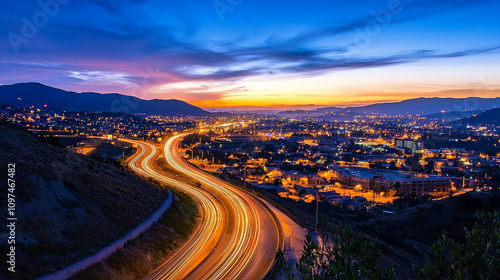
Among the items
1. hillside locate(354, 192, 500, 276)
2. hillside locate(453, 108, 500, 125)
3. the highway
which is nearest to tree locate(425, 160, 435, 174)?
hillside locate(354, 192, 500, 276)

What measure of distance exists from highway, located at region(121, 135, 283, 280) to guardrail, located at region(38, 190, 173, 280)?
1539mm

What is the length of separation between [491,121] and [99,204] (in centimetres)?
19004

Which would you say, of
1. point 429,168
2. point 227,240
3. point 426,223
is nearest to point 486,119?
point 429,168

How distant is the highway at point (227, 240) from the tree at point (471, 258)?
7.67 metres

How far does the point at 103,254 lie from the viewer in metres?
9.99

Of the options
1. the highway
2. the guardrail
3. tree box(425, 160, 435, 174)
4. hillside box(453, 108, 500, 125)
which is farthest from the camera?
hillside box(453, 108, 500, 125)

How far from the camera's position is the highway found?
440 inches

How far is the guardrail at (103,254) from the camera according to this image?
27.5 feet

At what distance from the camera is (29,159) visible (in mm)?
13453

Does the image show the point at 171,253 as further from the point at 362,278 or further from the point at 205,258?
the point at 362,278

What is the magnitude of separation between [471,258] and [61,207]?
11.9 metres

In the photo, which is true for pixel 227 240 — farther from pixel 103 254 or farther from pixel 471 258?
pixel 471 258

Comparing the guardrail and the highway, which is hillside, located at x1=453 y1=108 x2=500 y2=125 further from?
the guardrail

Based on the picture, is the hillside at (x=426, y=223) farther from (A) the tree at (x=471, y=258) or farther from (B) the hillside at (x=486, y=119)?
(B) the hillside at (x=486, y=119)
